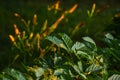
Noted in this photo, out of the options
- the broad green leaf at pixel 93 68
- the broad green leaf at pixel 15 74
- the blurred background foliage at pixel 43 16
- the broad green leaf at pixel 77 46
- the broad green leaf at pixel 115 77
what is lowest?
the broad green leaf at pixel 115 77

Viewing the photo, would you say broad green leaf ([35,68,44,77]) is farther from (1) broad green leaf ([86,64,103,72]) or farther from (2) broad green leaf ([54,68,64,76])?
(1) broad green leaf ([86,64,103,72])

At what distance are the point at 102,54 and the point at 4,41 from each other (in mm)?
3323

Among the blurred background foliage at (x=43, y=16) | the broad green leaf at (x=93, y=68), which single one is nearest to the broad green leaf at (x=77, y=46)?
the broad green leaf at (x=93, y=68)

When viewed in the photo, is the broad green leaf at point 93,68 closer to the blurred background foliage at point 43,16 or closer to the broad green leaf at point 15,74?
the broad green leaf at point 15,74

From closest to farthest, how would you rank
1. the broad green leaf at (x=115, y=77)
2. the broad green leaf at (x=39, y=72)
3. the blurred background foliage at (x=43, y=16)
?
the broad green leaf at (x=39, y=72) → the broad green leaf at (x=115, y=77) → the blurred background foliage at (x=43, y=16)

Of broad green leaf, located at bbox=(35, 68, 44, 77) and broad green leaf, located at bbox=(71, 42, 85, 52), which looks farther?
broad green leaf, located at bbox=(71, 42, 85, 52)

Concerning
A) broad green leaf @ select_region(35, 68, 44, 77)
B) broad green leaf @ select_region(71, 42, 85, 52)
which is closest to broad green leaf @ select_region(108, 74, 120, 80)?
broad green leaf @ select_region(71, 42, 85, 52)

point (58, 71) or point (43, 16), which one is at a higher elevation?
point (43, 16)

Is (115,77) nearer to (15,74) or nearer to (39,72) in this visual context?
(39,72)

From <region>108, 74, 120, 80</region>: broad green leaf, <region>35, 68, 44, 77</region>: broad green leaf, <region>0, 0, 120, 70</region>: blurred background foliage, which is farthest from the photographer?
<region>0, 0, 120, 70</region>: blurred background foliage

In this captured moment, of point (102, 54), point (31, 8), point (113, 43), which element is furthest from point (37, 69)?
point (31, 8)

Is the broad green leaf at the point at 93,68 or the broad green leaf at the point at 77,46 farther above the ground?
the broad green leaf at the point at 77,46

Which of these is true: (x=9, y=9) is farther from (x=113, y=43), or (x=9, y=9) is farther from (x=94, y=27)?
(x=113, y=43)

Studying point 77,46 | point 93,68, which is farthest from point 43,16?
point 93,68
